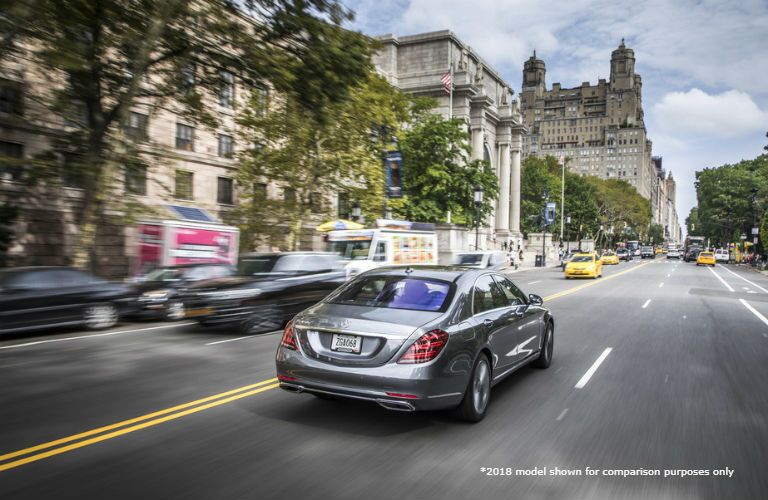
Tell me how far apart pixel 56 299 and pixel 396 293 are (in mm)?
8970

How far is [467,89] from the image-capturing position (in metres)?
65.0

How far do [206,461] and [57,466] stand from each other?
1.06 metres

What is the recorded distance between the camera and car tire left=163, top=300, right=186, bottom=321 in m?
14.4

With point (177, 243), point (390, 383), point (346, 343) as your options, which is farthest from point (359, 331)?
point (177, 243)

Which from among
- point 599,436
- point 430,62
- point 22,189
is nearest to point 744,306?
point 599,436

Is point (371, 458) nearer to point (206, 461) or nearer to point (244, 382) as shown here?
point (206, 461)

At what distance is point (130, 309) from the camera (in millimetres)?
13609

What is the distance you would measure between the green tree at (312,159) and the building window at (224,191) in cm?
663

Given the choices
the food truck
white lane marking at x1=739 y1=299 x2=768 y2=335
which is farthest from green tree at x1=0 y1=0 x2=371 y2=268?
white lane marking at x1=739 y1=299 x2=768 y2=335

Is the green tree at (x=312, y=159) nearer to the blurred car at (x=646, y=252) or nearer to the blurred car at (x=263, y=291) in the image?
the blurred car at (x=263, y=291)

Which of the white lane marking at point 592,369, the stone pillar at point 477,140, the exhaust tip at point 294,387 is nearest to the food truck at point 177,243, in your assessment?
the white lane marking at point 592,369

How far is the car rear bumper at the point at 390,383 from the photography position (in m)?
4.85

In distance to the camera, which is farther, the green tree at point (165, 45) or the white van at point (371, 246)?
the white van at point (371, 246)

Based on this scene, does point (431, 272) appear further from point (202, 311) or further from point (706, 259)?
point (706, 259)
